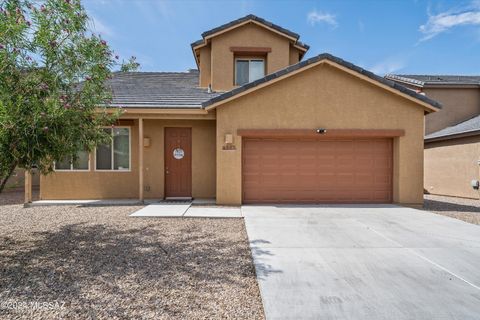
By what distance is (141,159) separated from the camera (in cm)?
953

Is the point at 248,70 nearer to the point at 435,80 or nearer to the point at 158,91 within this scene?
the point at 158,91

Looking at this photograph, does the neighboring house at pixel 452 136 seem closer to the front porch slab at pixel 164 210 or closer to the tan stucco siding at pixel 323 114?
the tan stucco siding at pixel 323 114

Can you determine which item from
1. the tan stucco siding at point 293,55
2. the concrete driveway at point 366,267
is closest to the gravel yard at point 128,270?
the concrete driveway at point 366,267

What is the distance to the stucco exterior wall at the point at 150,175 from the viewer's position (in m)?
10.3

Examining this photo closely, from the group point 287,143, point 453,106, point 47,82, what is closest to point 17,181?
point 47,82

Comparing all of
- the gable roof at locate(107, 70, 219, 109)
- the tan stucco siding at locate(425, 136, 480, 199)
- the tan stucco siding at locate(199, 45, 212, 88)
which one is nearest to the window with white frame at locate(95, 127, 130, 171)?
the gable roof at locate(107, 70, 219, 109)

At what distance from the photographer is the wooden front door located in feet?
34.6

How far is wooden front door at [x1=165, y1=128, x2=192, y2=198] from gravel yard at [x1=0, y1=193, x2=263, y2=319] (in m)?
3.56

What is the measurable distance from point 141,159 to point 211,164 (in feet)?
8.27

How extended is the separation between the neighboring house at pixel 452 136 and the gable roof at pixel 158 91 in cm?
1145

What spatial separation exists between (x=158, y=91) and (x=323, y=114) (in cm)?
667

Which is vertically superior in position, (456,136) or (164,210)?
(456,136)

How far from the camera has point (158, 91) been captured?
11.4m

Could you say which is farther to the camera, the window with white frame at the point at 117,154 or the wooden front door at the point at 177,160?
the wooden front door at the point at 177,160
